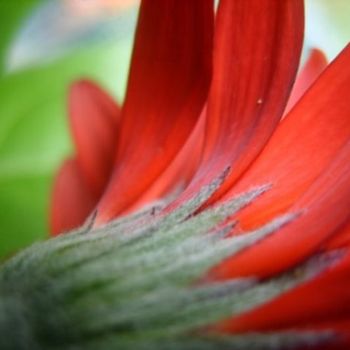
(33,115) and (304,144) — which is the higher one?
(33,115)

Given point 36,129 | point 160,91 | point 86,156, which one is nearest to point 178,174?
point 160,91

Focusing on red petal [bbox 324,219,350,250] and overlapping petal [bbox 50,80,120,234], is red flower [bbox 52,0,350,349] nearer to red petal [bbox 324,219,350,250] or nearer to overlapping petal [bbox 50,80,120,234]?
red petal [bbox 324,219,350,250]

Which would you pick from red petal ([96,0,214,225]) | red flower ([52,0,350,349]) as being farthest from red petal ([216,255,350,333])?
red petal ([96,0,214,225])

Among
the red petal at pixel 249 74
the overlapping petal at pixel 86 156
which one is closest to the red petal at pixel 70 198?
the overlapping petal at pixel 86 156

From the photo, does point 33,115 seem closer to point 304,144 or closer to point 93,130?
point 93,130

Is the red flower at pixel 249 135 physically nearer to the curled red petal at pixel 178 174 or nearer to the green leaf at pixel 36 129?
the curled red petal at pixel 178 174

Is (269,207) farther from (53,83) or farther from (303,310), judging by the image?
(53,83)

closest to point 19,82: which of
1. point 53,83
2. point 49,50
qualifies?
point 53,83
